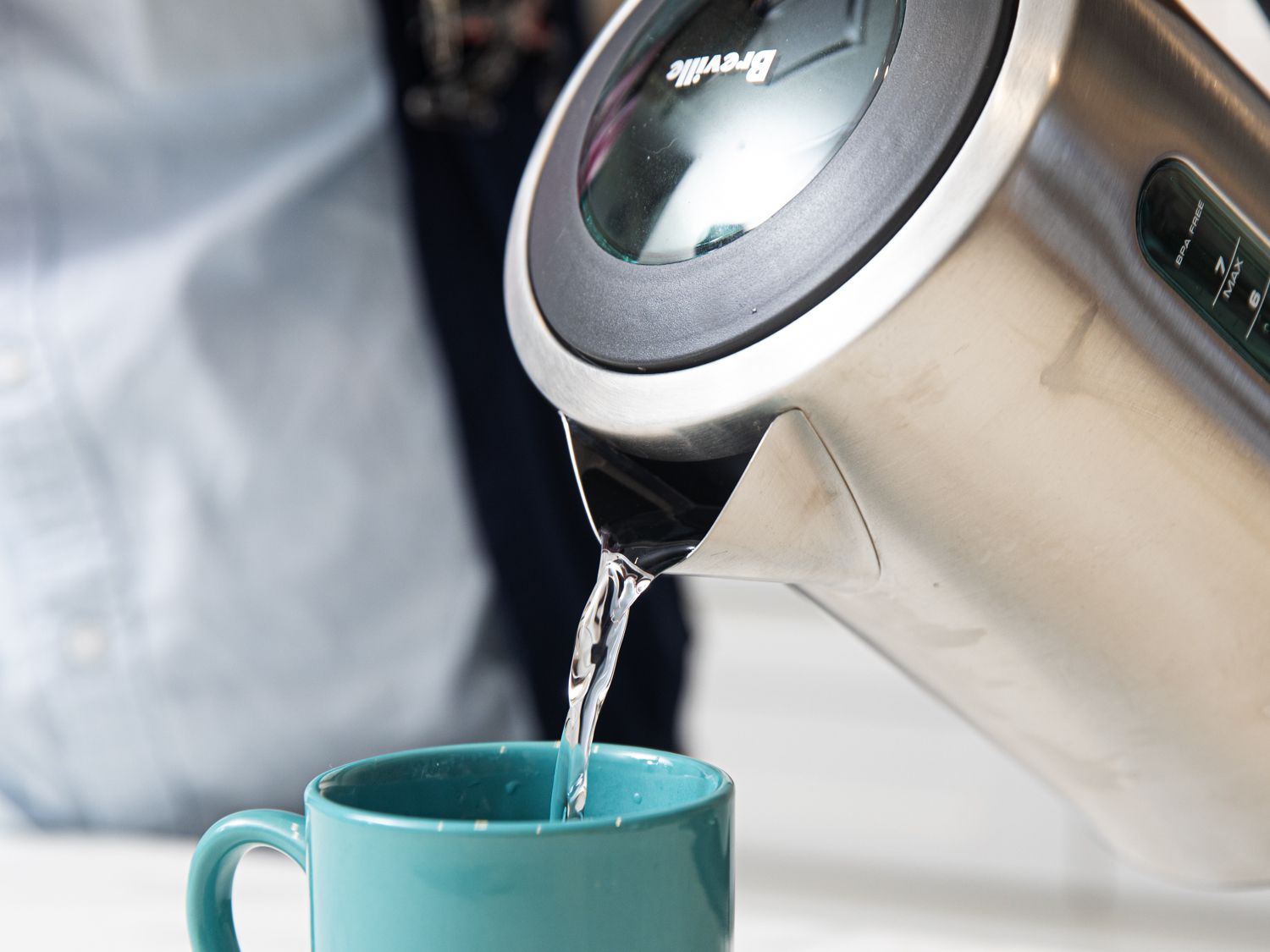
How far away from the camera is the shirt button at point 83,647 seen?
0.76m

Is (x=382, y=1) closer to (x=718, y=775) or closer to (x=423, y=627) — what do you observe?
(x=423, y=627)

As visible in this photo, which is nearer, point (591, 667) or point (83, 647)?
point (591, 667)

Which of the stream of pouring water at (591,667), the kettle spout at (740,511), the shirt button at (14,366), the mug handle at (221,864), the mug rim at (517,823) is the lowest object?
the mug handle at (221,864)

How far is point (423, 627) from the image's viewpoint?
2.62 feet

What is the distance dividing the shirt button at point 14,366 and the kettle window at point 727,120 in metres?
0.52

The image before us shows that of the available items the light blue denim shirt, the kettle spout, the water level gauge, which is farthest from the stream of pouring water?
the light blue denim shirt

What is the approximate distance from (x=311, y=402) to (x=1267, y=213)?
0.57 meters

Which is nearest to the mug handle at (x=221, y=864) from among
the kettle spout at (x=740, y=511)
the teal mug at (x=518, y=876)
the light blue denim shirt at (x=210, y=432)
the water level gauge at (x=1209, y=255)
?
the teal mug at (x=518, y=876)

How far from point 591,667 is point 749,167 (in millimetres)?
140

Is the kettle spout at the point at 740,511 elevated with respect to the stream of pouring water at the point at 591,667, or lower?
elevated

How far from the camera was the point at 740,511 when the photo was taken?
0.29 m

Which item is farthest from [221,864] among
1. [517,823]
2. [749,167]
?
[749,167]

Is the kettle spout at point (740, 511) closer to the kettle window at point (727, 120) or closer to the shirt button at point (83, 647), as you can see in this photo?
the kettle window at point (727, 120)

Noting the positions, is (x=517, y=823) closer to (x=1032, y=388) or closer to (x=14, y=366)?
(x=1032, y=388)
